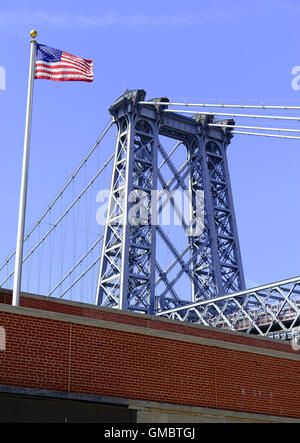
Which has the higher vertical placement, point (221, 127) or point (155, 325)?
point (221, 127)

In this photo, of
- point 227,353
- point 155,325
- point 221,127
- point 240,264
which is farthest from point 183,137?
point 227,353

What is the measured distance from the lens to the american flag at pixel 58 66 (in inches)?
872

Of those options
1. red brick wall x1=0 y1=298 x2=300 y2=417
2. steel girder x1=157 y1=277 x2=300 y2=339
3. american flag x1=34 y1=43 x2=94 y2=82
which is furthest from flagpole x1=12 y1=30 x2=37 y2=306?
steel girder x1=157 y1=277 x2=300 y2=339

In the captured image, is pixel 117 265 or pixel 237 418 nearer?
pixel 237 418

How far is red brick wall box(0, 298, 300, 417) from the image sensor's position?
18.0 metres

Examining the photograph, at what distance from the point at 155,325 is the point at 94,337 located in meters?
7.94

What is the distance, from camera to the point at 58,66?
2238 centimetres

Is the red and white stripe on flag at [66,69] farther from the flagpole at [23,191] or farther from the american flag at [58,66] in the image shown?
the flagpole at [23,191]

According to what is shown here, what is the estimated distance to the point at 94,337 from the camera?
19.2 metres

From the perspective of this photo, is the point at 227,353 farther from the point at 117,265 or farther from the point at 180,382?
the point at 117,265

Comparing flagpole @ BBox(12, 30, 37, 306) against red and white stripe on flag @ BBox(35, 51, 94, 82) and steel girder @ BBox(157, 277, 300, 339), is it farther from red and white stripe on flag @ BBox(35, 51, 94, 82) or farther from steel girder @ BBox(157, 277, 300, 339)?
steel girder @ BBox(157, 277, 300, 339)

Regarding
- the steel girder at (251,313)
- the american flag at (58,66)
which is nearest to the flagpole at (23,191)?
the american flag at (58,66)

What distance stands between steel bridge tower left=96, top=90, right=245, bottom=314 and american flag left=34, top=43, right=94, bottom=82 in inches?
1077
